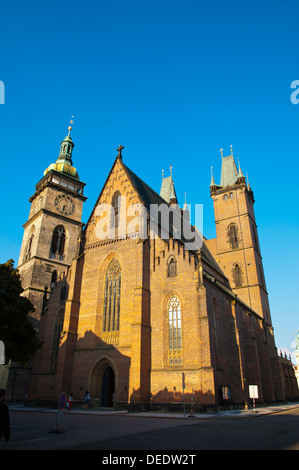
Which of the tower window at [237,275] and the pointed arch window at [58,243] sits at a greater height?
the pointed arch window at [58,243]

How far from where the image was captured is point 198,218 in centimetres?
4228

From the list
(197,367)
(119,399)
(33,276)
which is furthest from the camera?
(33,276)

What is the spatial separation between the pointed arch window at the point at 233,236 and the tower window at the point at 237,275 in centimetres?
329

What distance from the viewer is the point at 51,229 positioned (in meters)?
44.8

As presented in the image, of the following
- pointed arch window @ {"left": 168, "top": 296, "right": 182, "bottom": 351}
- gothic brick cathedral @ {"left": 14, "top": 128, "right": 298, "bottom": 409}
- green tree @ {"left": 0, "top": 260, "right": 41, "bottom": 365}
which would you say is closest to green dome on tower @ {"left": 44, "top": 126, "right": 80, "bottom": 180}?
gothic brick cathedral @ {"left": 14, "top": 128, "right": 298, "bottom": 409}

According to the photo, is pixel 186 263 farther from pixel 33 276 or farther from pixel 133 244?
pixel 33 276

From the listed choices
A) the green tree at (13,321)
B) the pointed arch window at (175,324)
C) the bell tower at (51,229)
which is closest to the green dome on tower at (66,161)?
the bell tower at (51,229)

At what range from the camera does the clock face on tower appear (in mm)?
47000

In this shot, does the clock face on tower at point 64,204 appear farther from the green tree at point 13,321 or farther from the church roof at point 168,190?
the green tree at point 13,321

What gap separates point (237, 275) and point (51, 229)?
2659cm

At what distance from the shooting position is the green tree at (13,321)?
21.0 meters

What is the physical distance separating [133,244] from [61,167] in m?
27.0

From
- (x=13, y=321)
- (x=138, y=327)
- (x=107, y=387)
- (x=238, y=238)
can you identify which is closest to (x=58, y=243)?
(x=107, y=387)
